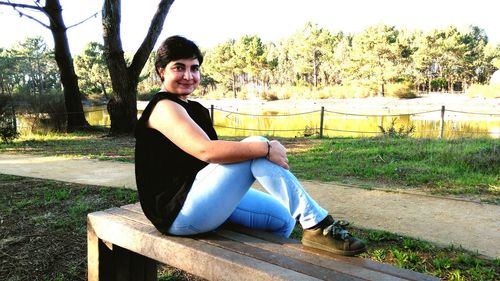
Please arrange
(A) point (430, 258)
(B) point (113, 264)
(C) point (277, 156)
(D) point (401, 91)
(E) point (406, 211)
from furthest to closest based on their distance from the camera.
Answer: (D) point (401, 91) < (E) point (406, 211) < (A) point (430, 258) < (B) point (113, 264) < (C) point (277, 156)

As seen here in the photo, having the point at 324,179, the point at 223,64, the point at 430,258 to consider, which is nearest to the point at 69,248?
the point at 430,258

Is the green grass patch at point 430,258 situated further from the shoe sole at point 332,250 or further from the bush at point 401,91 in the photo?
the bush at point 401,91

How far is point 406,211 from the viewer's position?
3910 mm

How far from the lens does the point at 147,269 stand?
2408 mm

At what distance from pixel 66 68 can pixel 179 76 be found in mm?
11840

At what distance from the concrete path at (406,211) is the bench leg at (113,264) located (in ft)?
6.41

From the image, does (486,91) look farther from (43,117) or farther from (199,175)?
(199,175)

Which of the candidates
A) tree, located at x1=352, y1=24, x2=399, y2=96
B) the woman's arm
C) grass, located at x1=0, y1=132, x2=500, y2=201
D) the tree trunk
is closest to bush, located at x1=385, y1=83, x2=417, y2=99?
tree, located at x1=352, y1=24, x2=399, y2=96

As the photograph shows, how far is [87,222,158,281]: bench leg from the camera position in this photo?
222 centimetres

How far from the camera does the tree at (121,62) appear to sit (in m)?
10.4

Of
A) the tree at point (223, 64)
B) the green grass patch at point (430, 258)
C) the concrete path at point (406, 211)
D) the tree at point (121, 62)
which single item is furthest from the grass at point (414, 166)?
the tree at point (223, 64)

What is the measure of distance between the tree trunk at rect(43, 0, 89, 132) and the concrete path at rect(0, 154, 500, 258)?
6.94 metres

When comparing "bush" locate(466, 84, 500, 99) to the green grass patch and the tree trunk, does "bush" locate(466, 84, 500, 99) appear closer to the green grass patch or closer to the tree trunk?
the tree trunk

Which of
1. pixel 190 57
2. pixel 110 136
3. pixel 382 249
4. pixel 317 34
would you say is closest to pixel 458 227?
pixel 382 249
